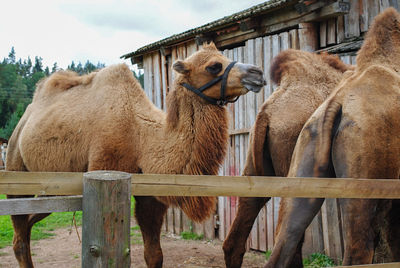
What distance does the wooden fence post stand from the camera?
223cm

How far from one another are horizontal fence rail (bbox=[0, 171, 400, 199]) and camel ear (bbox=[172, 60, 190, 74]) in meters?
2.38

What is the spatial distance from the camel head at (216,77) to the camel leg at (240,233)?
1176 mm

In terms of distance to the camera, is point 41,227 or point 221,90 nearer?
point 221,90

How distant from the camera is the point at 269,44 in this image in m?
7.01

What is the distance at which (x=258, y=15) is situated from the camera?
A: 7086mm

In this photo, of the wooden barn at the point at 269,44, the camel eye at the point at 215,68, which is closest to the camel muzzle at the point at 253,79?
the camel eye at the point at 215,68

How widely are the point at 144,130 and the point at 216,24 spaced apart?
3.47m

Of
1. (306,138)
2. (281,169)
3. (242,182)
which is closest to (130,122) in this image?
(281,169)

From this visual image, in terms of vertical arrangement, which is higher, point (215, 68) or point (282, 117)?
point (215, 68)

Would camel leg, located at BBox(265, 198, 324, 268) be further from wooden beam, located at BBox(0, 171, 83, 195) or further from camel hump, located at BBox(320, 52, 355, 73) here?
camel hump, located at BBox(320, 52, 355, 73)

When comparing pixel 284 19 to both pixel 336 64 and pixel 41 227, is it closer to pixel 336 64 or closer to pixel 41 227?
pixel 336 64

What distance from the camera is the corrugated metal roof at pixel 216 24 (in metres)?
6.68

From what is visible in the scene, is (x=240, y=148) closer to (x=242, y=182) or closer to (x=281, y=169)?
(x=281, y=169)

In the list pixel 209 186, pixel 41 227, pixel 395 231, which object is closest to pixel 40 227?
pixel 41 227
